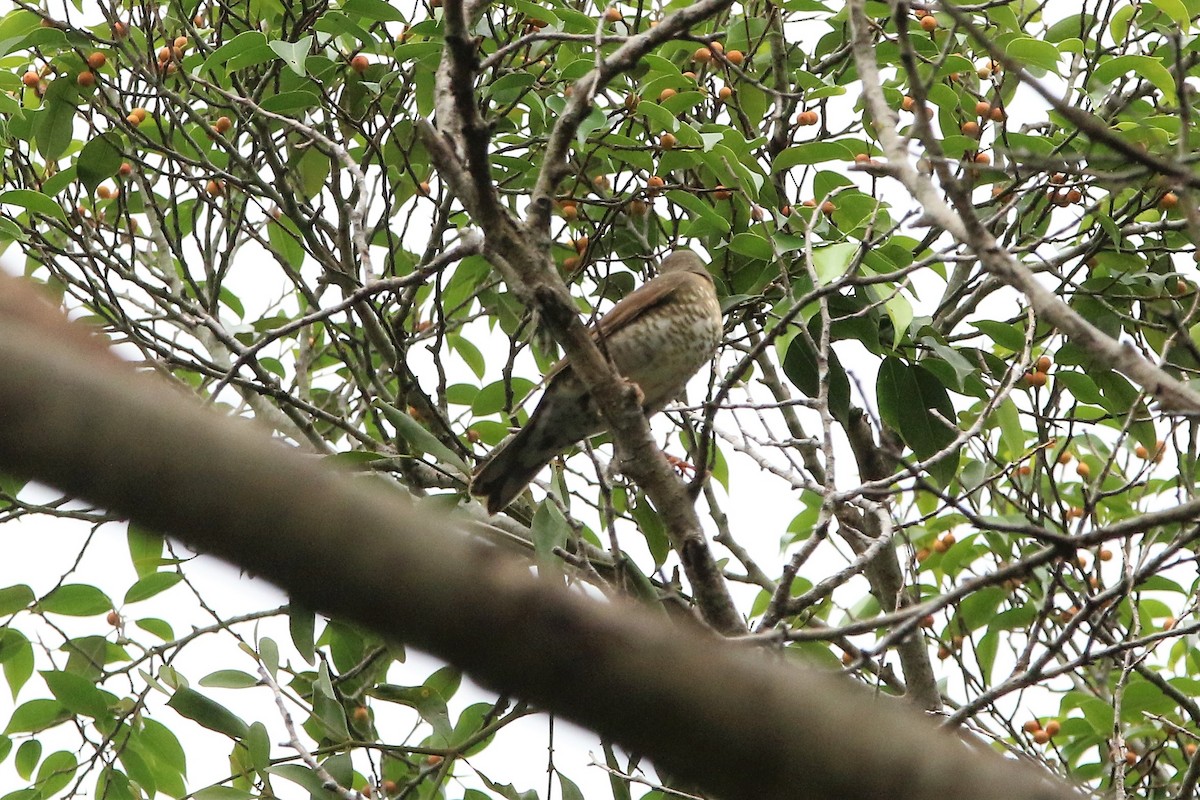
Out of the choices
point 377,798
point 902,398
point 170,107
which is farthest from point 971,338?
point 170,107

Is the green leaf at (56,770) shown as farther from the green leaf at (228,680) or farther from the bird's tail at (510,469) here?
the bird's tail at (510,469)

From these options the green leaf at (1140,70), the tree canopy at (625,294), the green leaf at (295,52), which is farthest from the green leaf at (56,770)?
the green leaf at (1140,70)

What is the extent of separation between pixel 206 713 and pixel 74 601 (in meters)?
0.64

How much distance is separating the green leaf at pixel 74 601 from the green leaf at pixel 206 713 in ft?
1.64

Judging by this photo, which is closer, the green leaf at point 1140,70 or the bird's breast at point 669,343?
the green leaf at point 1140,70

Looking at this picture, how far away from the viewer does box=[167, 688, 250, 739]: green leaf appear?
396 cm

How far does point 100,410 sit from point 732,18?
15.1 feet

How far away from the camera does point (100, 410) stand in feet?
2.88

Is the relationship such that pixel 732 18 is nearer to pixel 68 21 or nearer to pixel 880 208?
pixel 880 208

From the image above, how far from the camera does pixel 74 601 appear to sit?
4234mm

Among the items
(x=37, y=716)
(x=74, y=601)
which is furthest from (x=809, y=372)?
(x=37, y=716)

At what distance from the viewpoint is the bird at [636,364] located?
457 cm

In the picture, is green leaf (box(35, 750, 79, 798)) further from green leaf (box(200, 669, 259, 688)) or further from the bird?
the bird

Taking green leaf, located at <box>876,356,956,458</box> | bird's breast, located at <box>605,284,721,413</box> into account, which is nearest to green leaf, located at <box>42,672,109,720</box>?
bird's breast, located at <box>605,284,721,413</box>
